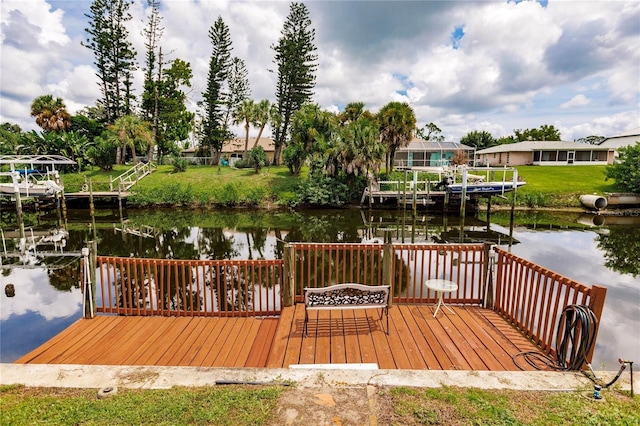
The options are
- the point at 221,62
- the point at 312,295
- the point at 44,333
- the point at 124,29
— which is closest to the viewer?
the point at 312,295

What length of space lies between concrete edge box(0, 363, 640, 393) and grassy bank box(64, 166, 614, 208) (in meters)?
23.4

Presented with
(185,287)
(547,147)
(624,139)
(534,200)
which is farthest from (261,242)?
(624,139)

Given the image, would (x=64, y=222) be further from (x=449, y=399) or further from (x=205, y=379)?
(x=449, y=399)

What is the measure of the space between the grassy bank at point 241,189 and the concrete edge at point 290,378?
23358 mm

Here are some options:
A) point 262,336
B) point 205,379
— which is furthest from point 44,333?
point 205,379

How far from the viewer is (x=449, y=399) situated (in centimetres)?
313

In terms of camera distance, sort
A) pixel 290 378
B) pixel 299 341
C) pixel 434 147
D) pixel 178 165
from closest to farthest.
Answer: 1. pixel 290 378
2. pixel 299 341
3. pixel 178 165
4. pixel 434 147

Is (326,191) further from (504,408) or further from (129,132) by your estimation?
(504,408)

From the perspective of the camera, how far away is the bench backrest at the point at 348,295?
4.79m

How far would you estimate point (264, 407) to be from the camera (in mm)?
3002

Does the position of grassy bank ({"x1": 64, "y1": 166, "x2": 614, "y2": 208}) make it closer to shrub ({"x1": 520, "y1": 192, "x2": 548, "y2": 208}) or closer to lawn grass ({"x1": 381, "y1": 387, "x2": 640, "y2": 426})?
shrub ({"x1": 520, "y1": 192, "x2": 548, "y2": 208})

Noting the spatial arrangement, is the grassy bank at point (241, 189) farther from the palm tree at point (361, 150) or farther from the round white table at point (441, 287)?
the round white table at point (441, 287)

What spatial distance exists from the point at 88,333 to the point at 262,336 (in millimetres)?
2688

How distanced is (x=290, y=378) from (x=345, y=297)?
1.61m
